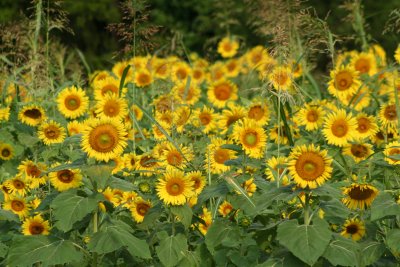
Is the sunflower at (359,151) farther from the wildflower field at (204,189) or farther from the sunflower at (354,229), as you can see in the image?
the sunflower at (354,229)

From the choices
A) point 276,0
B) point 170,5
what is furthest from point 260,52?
point 170,5

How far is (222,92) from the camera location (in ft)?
25.1

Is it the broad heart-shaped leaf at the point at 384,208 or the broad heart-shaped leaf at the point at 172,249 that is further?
the broad heart-shaped leaf at the point at 172,249

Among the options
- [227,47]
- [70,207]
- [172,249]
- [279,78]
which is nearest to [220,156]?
[279,78]

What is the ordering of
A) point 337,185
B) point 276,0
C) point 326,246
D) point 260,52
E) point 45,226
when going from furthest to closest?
point 260,52 < point 276,0 < point 45,226 < point 337,185 < point 326,246

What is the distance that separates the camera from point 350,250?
3.80 m

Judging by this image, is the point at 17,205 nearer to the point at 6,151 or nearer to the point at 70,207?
the point at 70,207

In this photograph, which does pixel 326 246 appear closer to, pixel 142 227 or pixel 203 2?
pixel 142 227

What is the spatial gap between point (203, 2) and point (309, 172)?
12.4 m

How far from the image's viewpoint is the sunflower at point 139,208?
4750 mm

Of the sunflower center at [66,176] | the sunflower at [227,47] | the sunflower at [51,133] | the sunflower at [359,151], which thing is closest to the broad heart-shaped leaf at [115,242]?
the sunflower center at [66,176]

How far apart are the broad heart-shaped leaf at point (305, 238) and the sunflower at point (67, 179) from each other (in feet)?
3.72

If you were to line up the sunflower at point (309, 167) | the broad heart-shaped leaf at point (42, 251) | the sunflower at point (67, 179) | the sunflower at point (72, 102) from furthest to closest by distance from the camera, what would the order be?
the sunflower at point (72, 102)
the sunflower at point (67, 179)
the broad heart-shaped leaf at point (42, 251)
the sunflower at point (309, 167)

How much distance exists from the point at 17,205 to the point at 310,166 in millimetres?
1897
